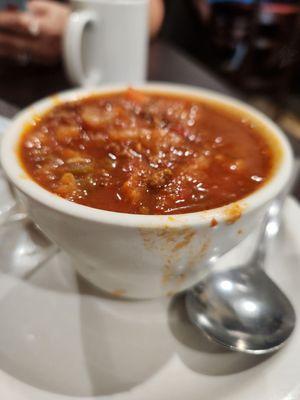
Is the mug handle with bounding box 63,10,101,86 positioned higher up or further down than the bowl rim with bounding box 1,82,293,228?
further down

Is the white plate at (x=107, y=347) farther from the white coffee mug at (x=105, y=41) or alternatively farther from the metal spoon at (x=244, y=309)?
the white coffee mug at (x=105, y=41)

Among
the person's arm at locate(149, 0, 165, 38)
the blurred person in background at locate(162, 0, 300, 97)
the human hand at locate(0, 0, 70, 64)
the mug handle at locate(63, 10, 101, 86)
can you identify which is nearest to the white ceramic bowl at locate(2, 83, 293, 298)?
the mug handle at locate(63, 10, 101, 86)

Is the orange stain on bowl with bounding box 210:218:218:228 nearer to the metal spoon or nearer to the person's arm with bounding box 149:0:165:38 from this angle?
the metal spoon

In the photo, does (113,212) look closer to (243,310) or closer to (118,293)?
(118,293)

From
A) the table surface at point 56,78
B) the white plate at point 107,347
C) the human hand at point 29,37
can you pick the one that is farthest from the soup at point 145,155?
the human hand at point 29,37

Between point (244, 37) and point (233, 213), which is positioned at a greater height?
point (233, 213)

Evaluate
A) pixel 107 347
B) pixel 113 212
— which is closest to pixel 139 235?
pixel 113 212

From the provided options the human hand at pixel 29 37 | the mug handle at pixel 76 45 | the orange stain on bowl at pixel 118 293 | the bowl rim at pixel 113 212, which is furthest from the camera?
the human hand at pixel 29 37
